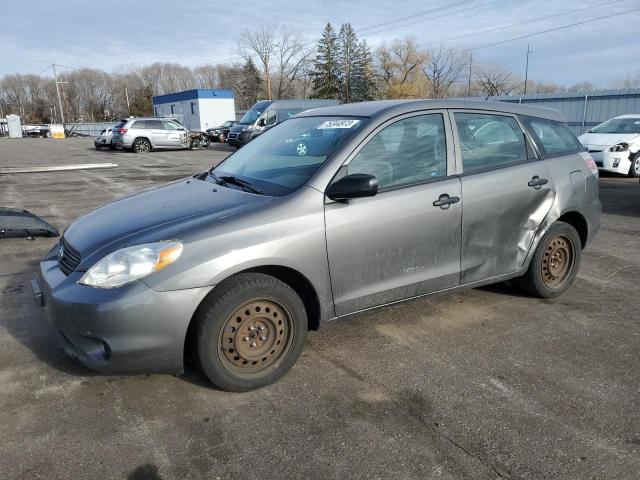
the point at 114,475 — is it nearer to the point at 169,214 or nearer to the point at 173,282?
the point at 173,282

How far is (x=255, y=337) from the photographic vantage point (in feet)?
10.1

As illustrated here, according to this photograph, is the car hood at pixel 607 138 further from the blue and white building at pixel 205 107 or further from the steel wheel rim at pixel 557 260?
the blue and white building at pixel 205 107

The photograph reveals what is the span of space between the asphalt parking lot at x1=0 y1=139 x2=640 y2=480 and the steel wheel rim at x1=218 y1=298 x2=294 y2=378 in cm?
17

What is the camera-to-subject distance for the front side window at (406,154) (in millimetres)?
3477

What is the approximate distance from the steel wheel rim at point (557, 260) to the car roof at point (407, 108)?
3.76 ft

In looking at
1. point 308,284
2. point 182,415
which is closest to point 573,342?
point 308,284

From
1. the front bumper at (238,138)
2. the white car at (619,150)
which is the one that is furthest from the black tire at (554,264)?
the front bumper at (238,138)

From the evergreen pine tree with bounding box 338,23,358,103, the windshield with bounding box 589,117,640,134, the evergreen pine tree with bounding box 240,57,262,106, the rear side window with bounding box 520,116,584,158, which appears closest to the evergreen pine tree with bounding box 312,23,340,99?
the evergreen pine tree with bounding box 338,23,358,103

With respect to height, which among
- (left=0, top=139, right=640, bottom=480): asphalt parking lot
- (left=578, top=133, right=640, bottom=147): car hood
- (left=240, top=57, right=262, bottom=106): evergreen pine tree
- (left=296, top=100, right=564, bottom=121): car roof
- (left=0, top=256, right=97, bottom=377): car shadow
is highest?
(left=240, top=57, right=262, bottom=106): evergreen pine tree

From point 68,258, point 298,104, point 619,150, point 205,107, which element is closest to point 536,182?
point 68,258

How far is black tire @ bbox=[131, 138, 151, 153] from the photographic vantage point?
963 inches

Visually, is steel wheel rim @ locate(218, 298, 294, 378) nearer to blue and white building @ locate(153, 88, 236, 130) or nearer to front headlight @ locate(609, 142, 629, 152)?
front headlight @ locate(609, 142, 629, 152)

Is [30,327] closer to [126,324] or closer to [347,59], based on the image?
[126,324]

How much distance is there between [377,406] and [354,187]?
4.31 feet
